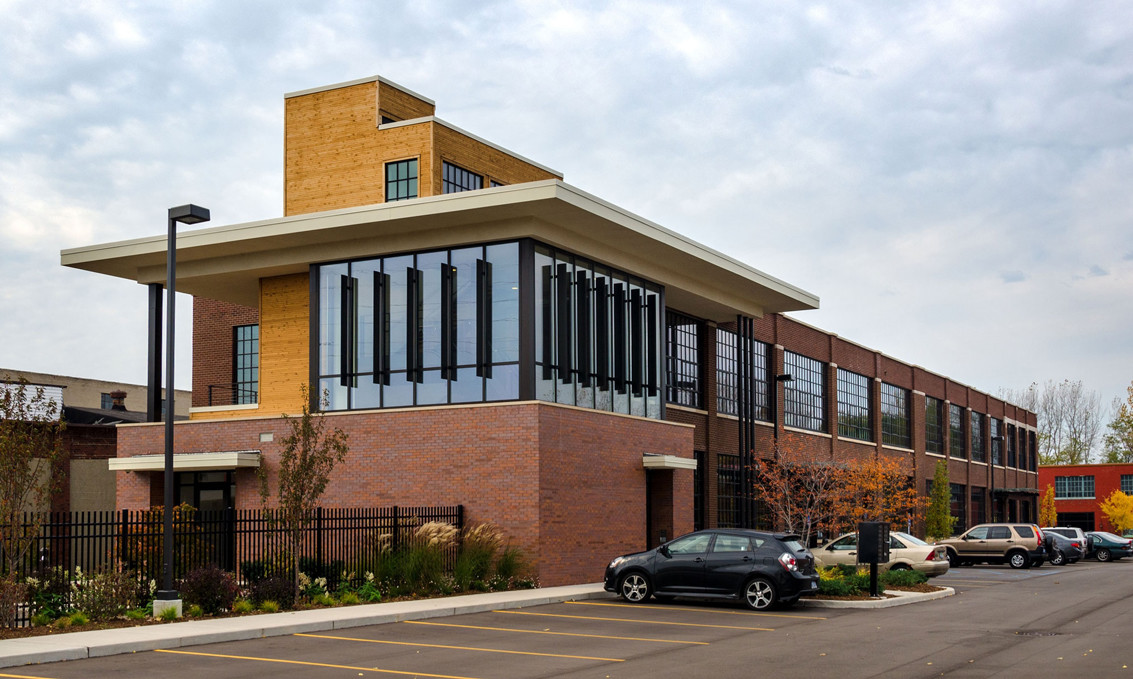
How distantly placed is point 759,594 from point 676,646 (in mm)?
6196

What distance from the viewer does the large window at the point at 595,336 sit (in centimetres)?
2884

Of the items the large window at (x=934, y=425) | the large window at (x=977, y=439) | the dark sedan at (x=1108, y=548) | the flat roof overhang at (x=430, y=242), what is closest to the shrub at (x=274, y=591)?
A: the flat roof overhang at (x=430, y=242)

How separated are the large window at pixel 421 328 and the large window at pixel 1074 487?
7729cm

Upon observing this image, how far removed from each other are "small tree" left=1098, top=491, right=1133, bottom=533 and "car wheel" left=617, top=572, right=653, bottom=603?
66433mm

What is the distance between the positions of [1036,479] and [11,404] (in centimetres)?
8047

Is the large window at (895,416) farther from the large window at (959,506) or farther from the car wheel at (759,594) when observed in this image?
the car wheel at (759,594)

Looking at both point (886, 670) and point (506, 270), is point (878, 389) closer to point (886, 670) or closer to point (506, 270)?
point (506, 270)

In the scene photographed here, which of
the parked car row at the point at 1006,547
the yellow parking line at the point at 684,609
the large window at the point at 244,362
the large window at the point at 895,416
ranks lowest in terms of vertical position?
the parked car row at the point at 1006,547

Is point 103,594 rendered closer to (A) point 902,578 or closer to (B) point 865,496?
(A) point 902,578

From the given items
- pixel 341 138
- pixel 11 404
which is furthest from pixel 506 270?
pixel 11 404

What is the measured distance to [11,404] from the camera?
19578 mm

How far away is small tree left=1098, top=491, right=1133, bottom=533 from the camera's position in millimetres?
80312

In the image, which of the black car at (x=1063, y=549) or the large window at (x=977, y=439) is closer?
the black car at (x=1063, y=549)

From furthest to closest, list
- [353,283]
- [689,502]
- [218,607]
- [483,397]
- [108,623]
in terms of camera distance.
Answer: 1. [689,502]
2. [353,283]
3. [483,397]
4. [218,607]
5. [108,623]
